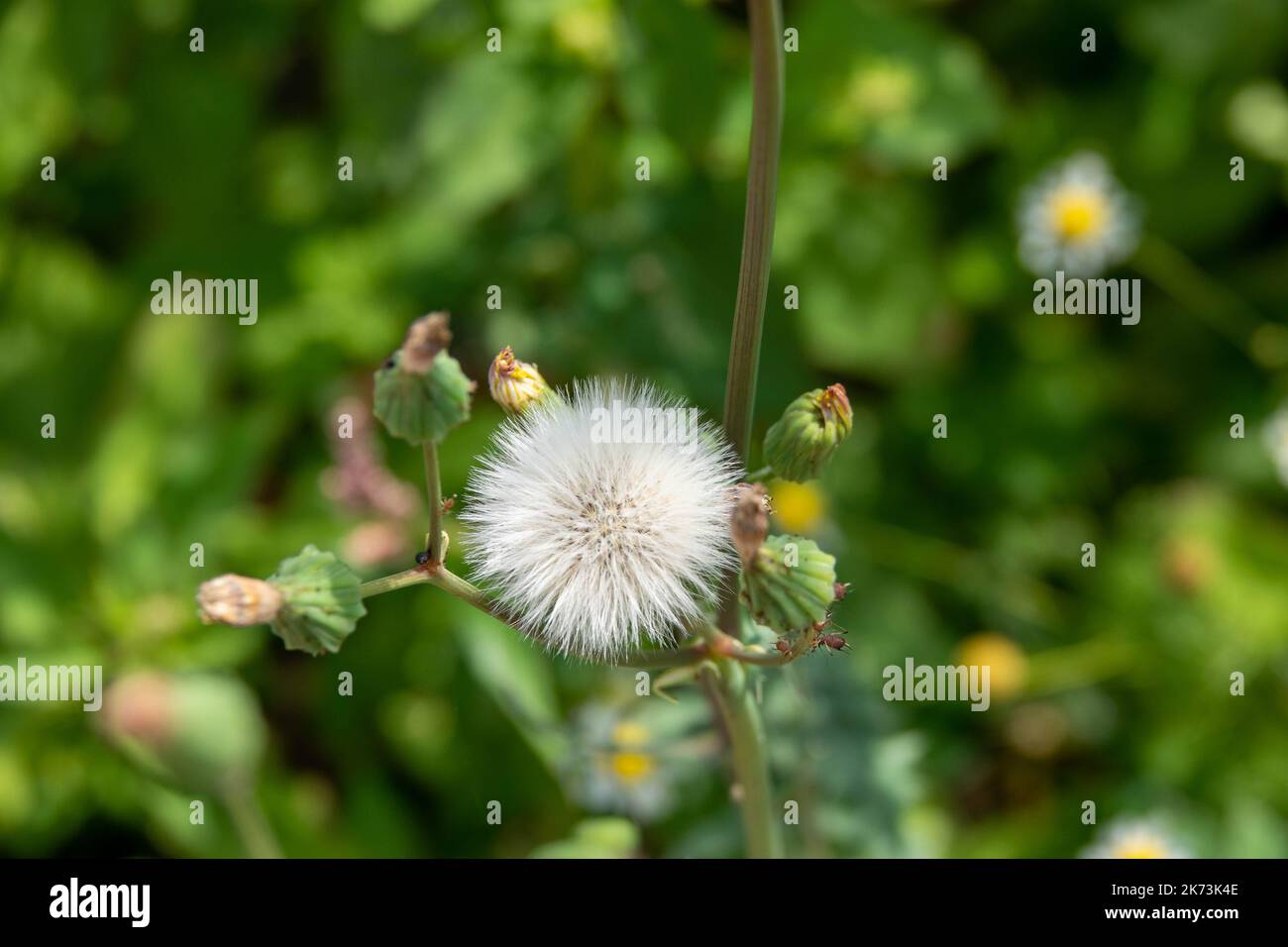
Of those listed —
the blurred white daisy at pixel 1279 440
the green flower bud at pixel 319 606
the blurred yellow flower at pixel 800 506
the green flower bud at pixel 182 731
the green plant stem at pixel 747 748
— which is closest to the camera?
the green flower bud at pixel 319 606

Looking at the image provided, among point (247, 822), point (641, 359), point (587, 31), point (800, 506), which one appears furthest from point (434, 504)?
point (800, 506)

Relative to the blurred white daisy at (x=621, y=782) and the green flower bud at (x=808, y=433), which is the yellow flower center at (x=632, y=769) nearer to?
the blurred white daisy at (x=621, y=782)

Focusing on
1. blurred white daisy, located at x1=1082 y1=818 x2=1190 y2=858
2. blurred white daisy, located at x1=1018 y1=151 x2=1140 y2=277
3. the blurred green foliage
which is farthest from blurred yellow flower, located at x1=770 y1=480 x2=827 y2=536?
blurred white daisy, located at x1=1082 y1=818 x2=1190 y2=858

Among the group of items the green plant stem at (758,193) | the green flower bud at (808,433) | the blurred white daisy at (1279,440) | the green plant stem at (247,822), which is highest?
the blurred white daisy at (1279,440)

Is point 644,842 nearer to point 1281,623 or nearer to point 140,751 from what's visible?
point 140,751

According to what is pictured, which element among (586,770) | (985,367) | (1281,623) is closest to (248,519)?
(586,770)

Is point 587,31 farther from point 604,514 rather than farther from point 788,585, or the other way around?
point 788,585

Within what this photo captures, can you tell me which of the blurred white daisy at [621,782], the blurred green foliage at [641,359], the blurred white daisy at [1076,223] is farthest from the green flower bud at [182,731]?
the blurred white daisy at [1076,223]

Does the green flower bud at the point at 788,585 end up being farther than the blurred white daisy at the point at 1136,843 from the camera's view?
No
